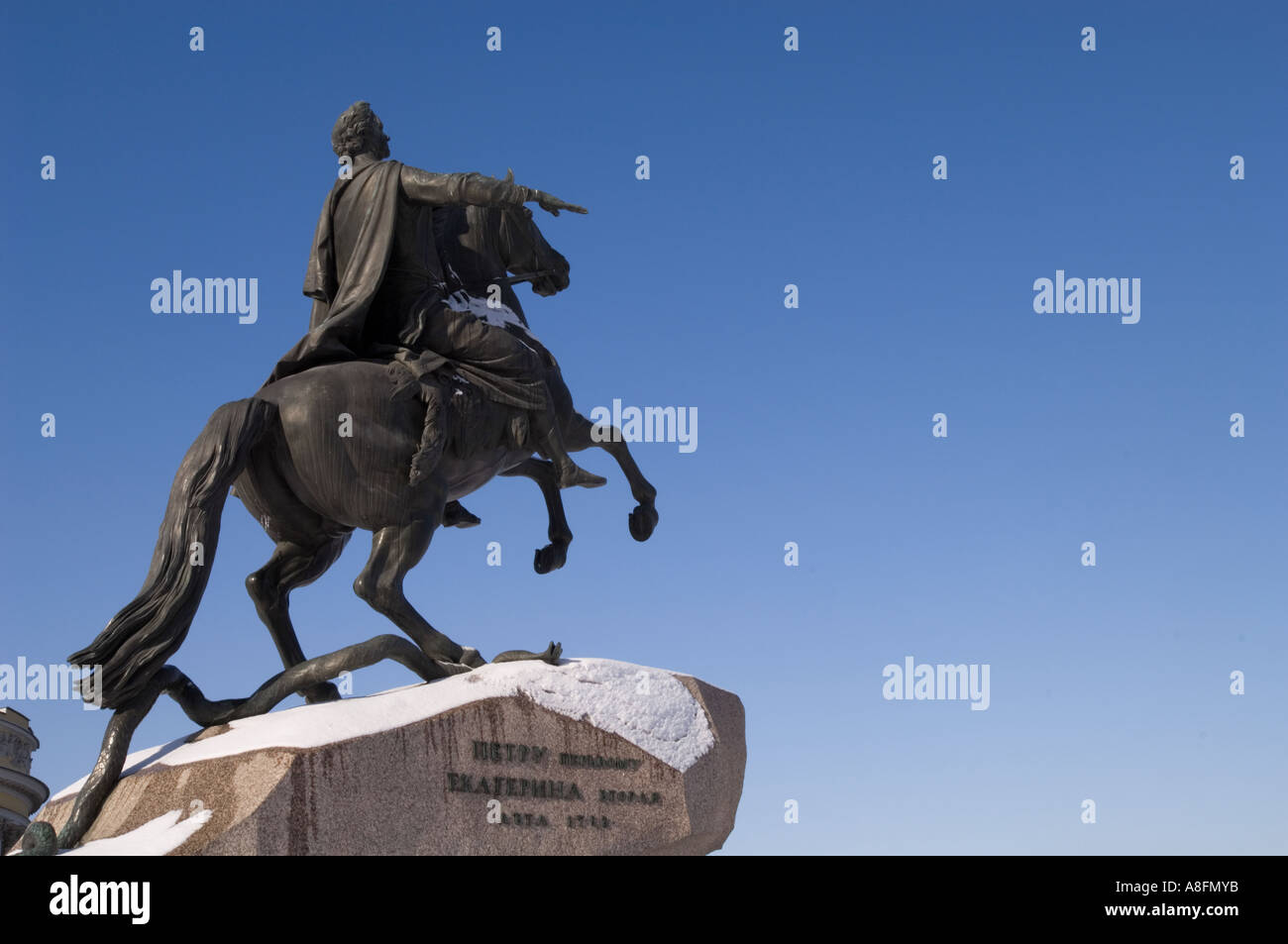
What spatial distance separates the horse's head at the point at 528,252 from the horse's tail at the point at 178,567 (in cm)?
210

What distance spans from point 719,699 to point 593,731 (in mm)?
1005

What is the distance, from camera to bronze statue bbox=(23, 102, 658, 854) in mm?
7496

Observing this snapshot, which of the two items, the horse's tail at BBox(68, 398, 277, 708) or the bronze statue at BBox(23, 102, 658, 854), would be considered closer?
the horse's tail at BBox(68, 398, 277, 708)

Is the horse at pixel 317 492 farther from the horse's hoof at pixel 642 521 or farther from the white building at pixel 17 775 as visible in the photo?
the white building at pixel 17 775

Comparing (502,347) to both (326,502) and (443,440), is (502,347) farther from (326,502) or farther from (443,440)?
(326,502)

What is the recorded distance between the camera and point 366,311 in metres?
8.44

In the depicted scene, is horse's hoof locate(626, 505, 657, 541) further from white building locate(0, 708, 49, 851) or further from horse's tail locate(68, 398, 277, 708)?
white building locate(0, 708, 49, 851)

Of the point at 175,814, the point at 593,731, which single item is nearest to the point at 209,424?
the point at 175,814

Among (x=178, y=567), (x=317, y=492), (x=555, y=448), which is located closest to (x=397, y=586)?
(x=317, y=492)

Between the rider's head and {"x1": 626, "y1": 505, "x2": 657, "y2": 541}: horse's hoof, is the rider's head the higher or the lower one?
the higher one

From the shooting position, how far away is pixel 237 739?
23.2 ft

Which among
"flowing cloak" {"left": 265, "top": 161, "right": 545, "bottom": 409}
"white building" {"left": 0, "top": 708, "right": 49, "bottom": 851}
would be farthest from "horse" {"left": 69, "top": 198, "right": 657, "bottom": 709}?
"white building" {"left": 0, "top": 708, "right": 49, "bottom": 851}

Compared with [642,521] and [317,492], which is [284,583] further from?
[642,521]

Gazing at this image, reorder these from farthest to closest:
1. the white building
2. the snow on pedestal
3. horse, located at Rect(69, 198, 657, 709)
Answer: the white building, horse, located at Rect(69, 198, 657, 709), the snow on pedestal
